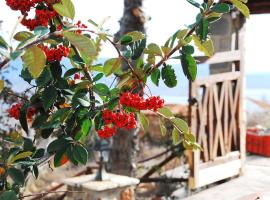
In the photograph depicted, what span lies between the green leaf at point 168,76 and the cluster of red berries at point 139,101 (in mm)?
138

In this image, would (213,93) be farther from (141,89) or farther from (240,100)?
(141,89)

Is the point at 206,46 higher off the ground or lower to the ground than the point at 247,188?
higher


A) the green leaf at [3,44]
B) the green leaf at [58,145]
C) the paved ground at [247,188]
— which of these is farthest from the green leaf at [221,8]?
the paved ground at [247,188]

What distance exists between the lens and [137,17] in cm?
700

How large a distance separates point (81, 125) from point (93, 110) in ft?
0.30

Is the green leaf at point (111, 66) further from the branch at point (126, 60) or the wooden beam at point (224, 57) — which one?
the wooden beam at point (224, 57)

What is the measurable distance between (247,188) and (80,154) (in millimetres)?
5417

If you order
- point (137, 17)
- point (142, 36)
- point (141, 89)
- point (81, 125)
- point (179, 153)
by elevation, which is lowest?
point (179, 153)

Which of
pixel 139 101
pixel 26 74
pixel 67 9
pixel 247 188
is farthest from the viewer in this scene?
pixel 247 188

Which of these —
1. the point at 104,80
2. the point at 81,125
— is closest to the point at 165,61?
the point at 104,80

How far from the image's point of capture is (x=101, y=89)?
2281mm

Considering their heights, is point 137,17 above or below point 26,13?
above

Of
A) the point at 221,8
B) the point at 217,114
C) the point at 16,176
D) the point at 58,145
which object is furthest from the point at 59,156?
the point at 217,114

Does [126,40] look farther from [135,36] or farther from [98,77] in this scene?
[98,77]
